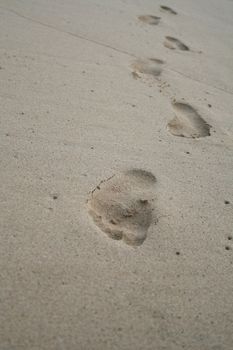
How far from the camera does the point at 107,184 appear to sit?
1.82 m

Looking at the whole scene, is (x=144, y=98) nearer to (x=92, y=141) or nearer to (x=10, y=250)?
(x=92, y=141)

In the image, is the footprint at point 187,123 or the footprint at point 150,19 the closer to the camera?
the footprint at point 187,123

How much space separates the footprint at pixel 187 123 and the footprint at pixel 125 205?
446mm

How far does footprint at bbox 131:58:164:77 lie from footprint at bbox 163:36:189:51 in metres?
0.36

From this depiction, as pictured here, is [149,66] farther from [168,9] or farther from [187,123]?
[168,9]

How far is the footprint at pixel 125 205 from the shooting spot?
5.37 feet

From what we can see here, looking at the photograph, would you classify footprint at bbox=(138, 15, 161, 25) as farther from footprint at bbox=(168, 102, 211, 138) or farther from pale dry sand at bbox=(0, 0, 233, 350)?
footprint at bbox=(168, 102, 211, 138)

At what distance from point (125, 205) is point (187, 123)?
2.67 ft

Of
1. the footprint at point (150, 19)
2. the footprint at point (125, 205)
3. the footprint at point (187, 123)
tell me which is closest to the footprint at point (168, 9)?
the footprint at point (150, 19)

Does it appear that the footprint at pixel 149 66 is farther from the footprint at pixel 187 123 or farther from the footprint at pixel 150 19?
the footprint at pixel 150 19

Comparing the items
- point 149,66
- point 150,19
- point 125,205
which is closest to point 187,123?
point 149,66

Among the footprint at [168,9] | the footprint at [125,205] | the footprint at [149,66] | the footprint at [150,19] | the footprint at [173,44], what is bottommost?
the footprint at [125,205]

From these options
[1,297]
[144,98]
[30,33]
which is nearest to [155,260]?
[1,297]

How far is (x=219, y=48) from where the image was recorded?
11.0 feet
